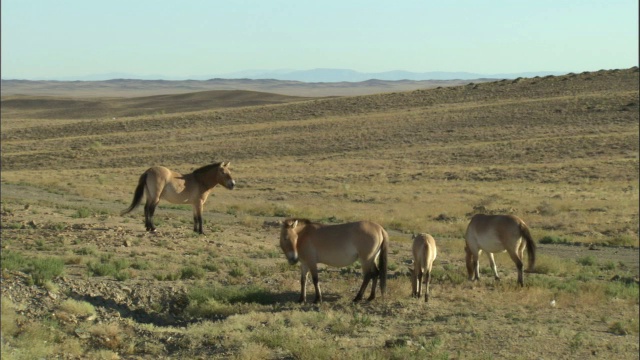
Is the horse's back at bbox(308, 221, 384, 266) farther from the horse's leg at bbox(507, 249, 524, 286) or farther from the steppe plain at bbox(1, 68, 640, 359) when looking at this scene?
the horse's leg at bbox(507, 249, 524, 286)

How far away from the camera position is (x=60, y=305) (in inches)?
470

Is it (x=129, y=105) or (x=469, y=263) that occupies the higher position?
(x=469, y=263)

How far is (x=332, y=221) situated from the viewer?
2834 cm

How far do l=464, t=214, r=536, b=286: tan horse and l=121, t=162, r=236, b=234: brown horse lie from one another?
6.83m

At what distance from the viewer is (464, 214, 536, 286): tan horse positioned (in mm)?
15375

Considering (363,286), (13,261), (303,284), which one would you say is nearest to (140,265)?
(13,261)

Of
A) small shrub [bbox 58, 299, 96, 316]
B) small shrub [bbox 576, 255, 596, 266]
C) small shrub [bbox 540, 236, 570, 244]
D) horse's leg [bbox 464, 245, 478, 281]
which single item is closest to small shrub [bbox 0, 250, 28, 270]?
small shrub [bbox 58, 299, 96, 316]

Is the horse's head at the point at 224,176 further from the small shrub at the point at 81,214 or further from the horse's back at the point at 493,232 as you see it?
the horse's back at the point at 493,232

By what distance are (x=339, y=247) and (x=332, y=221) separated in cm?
1500

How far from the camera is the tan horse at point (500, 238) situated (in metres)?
15.4

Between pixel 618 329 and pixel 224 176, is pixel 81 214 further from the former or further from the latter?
pixel 618 329

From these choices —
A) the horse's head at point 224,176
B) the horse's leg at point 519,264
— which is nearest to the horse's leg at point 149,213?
the horse's head at point 224,176

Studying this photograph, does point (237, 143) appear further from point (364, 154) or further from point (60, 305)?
point (60, 305)

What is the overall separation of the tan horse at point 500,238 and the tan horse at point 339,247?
303cm
